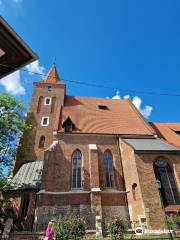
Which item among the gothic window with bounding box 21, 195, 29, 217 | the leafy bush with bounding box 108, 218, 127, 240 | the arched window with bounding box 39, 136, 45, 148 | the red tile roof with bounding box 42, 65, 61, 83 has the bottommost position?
the leafy bush with bounding box 108, 218, 127, 240

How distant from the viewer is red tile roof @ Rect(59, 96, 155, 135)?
21.1 m

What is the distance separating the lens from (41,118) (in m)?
24.1

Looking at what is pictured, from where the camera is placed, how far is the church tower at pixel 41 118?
20.8 m

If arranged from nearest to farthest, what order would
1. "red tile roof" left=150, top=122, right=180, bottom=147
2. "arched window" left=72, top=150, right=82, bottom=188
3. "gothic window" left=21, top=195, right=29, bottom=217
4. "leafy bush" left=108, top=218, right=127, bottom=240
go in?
"leafy bush" left=108, top=218, right=127, bottom=240
"gothic window" left=21, top=195, right=29, bottom=217
"arched window" left=72, top=150, right=82, bottom=188
"red tile roof" left=150, top=122, right=180, bottom=147

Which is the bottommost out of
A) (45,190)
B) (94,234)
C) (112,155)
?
(94,234)

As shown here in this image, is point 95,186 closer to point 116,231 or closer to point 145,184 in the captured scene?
point 145,184

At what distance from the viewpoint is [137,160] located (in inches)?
623

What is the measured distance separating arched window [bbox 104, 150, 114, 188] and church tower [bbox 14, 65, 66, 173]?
628 cm

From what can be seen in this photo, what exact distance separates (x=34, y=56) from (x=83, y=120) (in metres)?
17.6

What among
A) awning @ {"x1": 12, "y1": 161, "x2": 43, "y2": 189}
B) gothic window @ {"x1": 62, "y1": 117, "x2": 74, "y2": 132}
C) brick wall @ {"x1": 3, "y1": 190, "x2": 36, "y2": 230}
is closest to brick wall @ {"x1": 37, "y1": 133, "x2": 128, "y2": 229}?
gothic window @ {"x1": 62, "y1": 117, "x2": 74, "y2": 132}

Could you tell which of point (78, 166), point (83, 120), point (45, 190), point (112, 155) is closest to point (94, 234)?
point (45, 190)

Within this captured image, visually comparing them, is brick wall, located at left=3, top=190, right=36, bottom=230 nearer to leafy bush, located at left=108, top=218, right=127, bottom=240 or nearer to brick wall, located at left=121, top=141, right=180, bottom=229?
leafy bush, located at left=108, top=218, right=127, bottom=240

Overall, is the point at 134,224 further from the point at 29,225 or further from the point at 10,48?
the point at 10,48

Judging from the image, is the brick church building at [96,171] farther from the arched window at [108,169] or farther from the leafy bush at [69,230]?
the leafy bush at [69,230]
